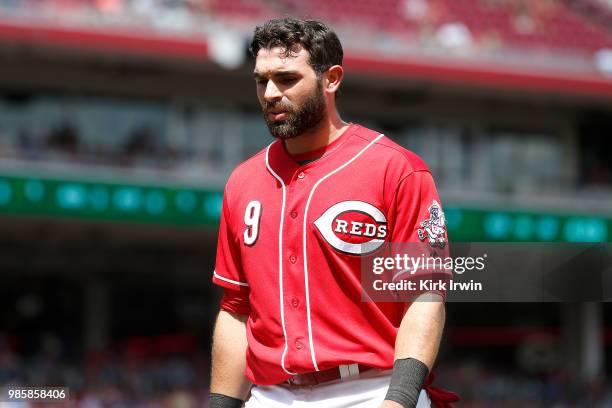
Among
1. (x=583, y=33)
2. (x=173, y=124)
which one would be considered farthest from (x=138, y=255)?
(x=583, y=33)

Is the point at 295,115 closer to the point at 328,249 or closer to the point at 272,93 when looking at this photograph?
the point at 272,93

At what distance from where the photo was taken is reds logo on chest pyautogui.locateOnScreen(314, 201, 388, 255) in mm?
2986

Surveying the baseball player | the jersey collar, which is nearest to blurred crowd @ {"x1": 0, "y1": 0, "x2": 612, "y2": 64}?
the jersey collar

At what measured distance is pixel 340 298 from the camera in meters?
3.01

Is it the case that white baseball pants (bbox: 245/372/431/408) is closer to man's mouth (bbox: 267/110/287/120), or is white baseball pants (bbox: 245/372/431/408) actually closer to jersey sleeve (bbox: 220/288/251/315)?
jersey sleeve (bbox: 220/288/251/315)

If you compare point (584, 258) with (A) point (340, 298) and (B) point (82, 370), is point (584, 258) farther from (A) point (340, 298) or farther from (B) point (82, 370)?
(B) point (82, 370)

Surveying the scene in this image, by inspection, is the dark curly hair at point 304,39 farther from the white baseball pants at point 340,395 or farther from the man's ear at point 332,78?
the white baseball pants at point 340,395

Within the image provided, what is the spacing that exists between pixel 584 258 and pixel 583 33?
17570 millimetres

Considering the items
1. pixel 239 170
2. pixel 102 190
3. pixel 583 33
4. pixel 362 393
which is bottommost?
pixel 102 190

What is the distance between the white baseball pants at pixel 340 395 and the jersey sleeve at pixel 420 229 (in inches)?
11.2

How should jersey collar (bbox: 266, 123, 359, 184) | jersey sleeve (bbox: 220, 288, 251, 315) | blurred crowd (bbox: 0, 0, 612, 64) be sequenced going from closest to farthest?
jersey collar (bbox: 266, 123, 359, 184) < jersey sleeve (bbox: 220, 288, 251, 315) < blurred crowd (bbox: 0, 0, 612, 64)

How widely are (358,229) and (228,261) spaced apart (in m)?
0.49

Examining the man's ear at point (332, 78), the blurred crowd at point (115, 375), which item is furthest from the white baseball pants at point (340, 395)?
the blurred crowd at point (115, 375)

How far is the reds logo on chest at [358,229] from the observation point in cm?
299
